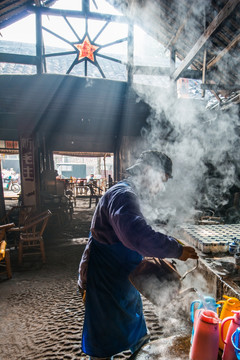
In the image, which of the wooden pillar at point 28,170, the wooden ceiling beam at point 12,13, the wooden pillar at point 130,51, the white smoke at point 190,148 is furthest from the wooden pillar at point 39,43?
the white smoke at point 190,148

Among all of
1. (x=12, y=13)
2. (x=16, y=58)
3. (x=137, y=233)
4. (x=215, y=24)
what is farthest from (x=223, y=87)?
(x=12, y=13)

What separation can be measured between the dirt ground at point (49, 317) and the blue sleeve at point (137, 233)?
80 cm

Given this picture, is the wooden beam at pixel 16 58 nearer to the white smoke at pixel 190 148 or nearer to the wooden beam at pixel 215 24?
the white smoke at pixel 190 148

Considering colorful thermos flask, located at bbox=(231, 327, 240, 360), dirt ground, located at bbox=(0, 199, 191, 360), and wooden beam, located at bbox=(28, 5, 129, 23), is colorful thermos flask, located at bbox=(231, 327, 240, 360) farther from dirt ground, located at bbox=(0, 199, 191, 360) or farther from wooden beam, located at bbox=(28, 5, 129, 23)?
wooden beam, located at bbox=(28, 5, 129, 23)

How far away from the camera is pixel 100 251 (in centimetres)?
203

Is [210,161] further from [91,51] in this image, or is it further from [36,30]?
[36,30]

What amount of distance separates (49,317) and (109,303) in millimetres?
2345

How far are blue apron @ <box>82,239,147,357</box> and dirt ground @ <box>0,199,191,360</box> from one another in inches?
13.4

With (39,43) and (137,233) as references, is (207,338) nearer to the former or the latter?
(137,233)

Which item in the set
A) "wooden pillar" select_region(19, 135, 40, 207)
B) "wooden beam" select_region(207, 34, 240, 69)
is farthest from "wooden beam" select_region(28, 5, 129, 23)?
"wooden pillar" select_region(19, 135, 40, 207)

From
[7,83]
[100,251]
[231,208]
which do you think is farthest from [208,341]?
[7,83]

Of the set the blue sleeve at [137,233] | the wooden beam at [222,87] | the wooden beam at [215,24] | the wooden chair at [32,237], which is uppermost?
the wooden beam at [215,24]

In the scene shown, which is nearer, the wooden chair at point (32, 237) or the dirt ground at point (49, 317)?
the dirt ground at point (49, 317)

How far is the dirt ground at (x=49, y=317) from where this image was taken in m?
2.88
